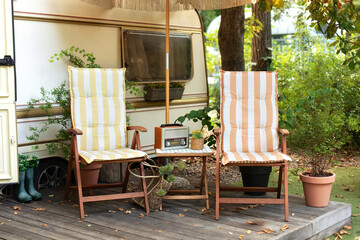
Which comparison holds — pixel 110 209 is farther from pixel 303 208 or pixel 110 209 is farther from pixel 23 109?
pixel 303 208

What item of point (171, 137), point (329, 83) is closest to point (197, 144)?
point (171, 137)

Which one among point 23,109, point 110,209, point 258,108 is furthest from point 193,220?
point 23,109

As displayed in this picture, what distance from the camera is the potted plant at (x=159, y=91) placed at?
6.12 meters

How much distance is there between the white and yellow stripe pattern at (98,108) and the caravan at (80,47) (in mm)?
563

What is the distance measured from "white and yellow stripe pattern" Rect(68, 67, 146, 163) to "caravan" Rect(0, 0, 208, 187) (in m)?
0.56

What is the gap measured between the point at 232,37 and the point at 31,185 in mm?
3554

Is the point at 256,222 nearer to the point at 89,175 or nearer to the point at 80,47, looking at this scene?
the point at 89,175

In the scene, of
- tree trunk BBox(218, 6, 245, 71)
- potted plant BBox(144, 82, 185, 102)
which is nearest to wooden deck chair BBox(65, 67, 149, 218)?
potted plant BBox(144, 82, 185, 102)

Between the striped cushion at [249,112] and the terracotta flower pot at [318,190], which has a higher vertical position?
the striped cushion at [249,112]

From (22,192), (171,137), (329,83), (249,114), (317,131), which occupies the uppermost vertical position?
(329,83)

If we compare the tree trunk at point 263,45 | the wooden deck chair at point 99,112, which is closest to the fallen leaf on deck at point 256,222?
the wooden deck chair at point 99,112

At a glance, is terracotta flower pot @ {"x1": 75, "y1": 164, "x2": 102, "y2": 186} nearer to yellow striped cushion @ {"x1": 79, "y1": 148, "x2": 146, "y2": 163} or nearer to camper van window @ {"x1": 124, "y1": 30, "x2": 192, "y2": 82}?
yellow striped cushion @ {"x1": 79, "y1": 148, "x2": 146, "y2": 163}

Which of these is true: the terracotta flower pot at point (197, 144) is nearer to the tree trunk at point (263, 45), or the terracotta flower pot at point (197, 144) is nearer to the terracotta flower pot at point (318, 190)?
the terracotta flower pot at point (318, 190)

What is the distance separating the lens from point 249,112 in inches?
185
